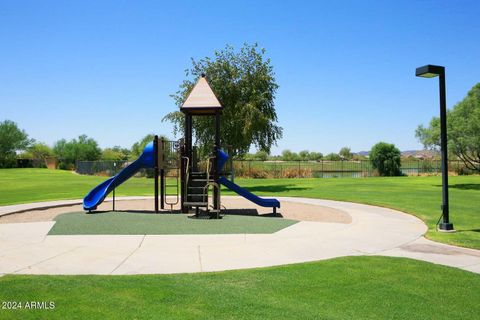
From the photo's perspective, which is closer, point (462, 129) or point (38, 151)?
point (462, 129)

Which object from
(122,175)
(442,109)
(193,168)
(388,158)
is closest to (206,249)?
(442,109)

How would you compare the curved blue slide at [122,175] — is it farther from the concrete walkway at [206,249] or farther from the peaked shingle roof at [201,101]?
the concrete walkway at [206,249]

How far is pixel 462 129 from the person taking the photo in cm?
2675

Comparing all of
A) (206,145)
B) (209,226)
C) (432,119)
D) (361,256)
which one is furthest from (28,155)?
(361,256)

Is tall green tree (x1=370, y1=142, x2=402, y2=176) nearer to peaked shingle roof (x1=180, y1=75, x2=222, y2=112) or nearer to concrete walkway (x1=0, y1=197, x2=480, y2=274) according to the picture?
peaked shingle roof (x1=180, y1=75, x2=222, y2=112)

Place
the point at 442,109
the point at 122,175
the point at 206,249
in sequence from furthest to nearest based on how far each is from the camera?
the point at 122,175, the point at 442,109, the point at 206,249

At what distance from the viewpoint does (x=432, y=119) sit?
31.1m

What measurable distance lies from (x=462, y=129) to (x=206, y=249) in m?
23.6

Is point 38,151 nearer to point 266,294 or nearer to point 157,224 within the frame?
point 157,224

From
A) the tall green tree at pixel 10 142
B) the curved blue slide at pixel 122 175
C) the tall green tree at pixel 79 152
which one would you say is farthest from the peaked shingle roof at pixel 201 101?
the tall green tree at pixel 10 142

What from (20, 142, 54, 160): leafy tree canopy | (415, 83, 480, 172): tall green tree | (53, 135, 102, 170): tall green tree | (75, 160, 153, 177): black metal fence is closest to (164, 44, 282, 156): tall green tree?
(415, 83, 480, 172): tall green tree

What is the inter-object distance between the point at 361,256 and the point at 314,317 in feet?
11.0

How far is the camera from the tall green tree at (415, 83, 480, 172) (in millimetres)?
26438

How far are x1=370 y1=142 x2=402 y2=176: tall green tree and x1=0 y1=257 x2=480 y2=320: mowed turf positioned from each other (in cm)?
3973
